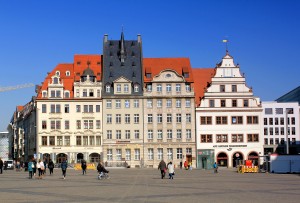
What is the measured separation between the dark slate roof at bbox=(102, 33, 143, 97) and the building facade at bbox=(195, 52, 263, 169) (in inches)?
454

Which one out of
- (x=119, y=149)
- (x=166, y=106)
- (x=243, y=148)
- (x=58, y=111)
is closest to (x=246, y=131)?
(x=243, y=148)

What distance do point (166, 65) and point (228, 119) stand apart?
1485cm

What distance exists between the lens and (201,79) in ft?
330

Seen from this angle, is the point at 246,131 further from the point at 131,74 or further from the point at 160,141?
the point at 131,74

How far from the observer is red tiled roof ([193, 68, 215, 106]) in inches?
3856

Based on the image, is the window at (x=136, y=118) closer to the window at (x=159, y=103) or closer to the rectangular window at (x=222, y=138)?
the window at (x=159, y=103)

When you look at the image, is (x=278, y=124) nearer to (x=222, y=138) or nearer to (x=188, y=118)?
(x=222, y=138)

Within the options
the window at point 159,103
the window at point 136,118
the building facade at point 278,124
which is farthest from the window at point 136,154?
the building facade at point 278,124

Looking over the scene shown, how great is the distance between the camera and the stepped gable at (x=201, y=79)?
321ft

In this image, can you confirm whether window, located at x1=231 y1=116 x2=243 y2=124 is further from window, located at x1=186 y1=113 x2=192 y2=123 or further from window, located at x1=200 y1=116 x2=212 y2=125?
window, located at x1=186 y1=113 x2=192 y2=123

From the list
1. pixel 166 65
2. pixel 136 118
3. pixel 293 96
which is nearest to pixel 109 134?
pixel 136 118

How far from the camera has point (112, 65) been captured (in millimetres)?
99250

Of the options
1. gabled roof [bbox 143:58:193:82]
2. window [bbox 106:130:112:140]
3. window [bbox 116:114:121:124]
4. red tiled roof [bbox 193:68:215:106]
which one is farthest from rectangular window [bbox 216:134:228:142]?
window [bbox 106:130:112:140]

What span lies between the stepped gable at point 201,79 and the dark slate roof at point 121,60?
9174mm
